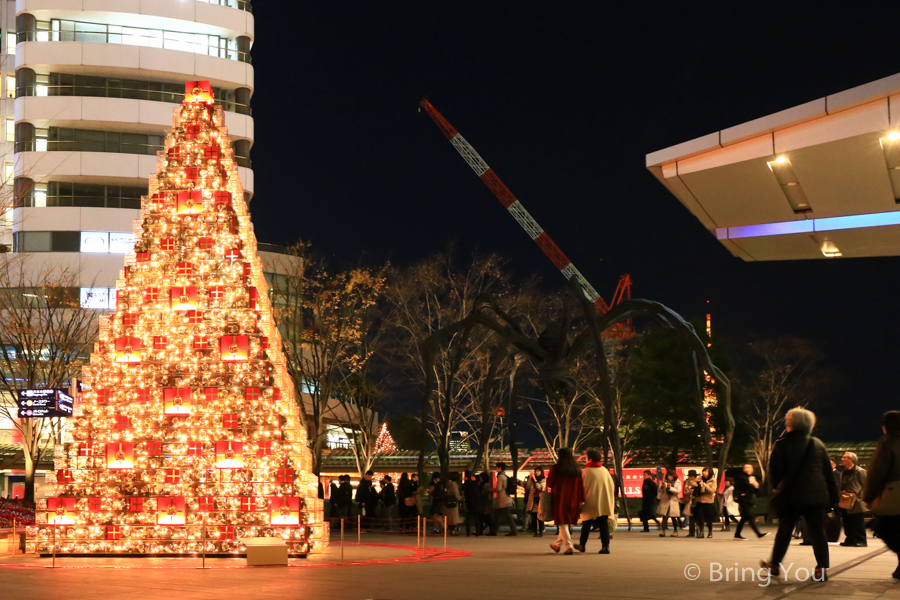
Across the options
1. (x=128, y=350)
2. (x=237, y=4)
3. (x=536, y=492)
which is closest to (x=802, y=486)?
(x=128, y=350)

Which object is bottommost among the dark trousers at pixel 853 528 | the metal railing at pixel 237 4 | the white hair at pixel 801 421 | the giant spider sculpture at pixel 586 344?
the dark trousers at pixel 853 528

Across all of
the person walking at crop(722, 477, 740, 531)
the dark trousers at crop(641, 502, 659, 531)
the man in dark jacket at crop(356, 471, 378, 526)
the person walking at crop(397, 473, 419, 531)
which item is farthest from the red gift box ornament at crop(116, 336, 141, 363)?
the person walking at crop(722, 477, 740, 531)

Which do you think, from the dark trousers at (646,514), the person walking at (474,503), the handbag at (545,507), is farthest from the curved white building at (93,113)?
the handbag at (545,507)

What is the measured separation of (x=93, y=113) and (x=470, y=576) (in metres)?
47.3

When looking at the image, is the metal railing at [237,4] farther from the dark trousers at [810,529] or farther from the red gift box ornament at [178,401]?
the dark trousers at [810,529]

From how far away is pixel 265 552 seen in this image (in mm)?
12805

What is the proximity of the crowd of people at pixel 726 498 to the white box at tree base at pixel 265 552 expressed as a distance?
154 inches

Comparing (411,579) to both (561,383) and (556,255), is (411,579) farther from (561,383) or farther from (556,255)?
(556,255)

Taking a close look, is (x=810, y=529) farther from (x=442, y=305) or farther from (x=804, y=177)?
(x=442, y=305)

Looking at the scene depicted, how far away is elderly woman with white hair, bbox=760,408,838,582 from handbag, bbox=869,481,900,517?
18.4 inches

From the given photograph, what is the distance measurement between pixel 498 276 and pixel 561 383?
18828mm

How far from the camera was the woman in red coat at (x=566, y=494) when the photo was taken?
46.4 ft

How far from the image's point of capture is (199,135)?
1622 cm

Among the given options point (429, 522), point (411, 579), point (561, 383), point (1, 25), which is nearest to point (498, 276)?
point (429, 522)
